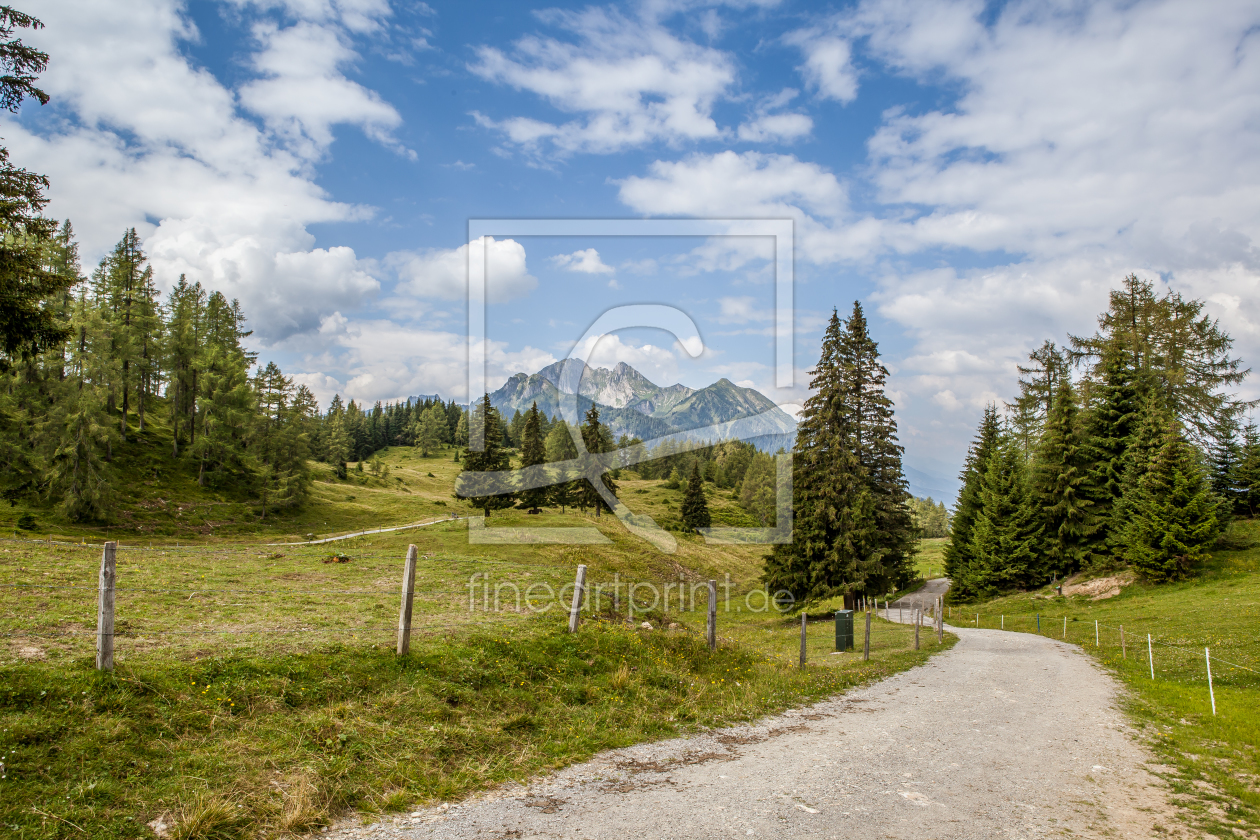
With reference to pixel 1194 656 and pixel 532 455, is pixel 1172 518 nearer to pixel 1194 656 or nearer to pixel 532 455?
pixel 1194 656

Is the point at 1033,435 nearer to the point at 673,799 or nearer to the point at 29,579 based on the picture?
the point at 673,799

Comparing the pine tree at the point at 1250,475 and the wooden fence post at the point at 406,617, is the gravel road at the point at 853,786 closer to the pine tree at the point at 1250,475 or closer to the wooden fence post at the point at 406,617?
the wooden fence post at the point at 406,617

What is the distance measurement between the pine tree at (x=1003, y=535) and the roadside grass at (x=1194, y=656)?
171cm

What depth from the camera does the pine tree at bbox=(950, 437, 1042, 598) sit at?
39.8m

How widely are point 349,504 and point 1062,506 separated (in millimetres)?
66151

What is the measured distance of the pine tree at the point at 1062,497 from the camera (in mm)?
38188

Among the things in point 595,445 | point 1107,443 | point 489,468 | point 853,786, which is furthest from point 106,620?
point 489,468

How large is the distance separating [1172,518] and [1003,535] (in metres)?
10.1

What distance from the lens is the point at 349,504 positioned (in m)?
65.8

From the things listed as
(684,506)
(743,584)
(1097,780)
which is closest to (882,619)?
(743,584)

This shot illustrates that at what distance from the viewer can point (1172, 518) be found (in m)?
31.2

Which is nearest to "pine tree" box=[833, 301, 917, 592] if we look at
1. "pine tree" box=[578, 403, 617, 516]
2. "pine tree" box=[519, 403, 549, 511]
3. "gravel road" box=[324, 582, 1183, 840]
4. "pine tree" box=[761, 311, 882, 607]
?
"pine tree" box=[761, 311, 882, 607]

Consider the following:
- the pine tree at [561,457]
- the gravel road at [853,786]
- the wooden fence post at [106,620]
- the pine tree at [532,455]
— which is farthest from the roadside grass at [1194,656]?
the pine tree at [532,455]

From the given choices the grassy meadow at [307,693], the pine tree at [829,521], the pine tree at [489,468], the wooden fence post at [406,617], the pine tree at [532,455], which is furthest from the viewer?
the pine tree at [532,455]
